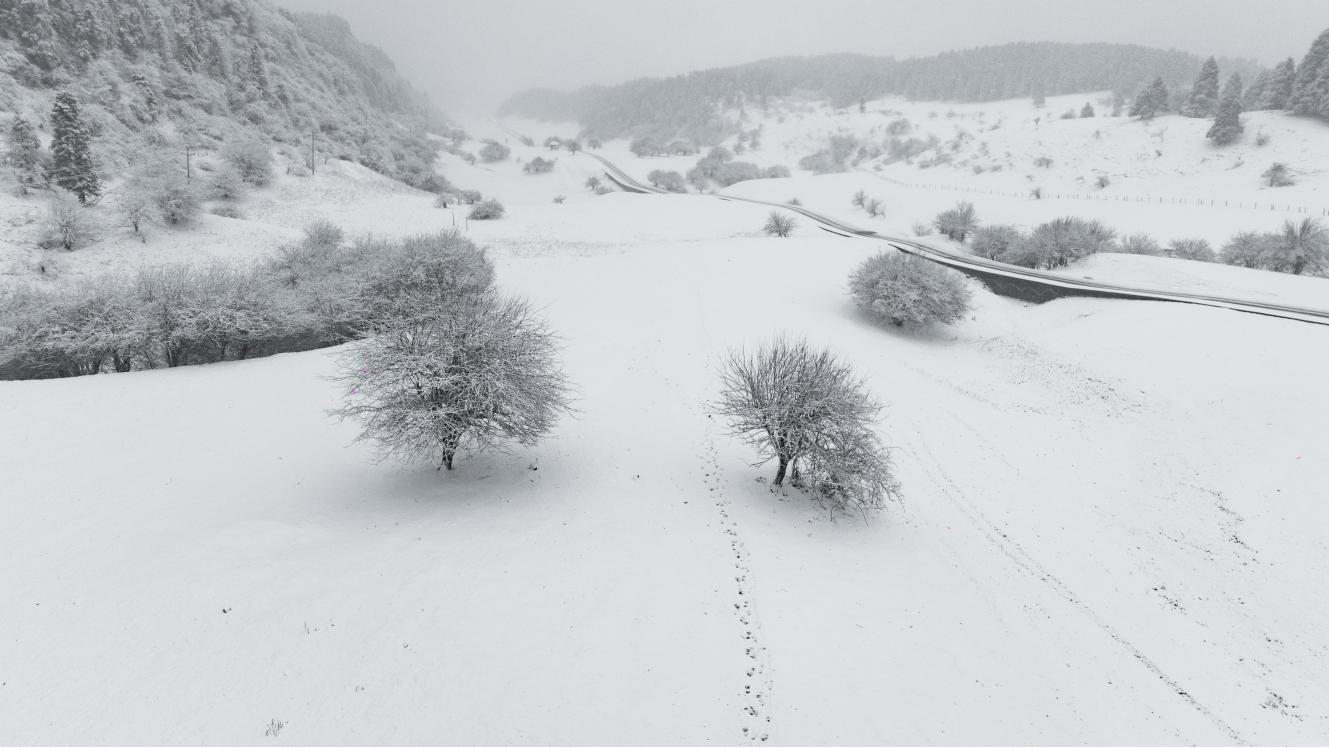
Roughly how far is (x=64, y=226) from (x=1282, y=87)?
435 ft

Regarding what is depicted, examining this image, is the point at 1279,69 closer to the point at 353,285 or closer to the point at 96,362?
the point at 353,285

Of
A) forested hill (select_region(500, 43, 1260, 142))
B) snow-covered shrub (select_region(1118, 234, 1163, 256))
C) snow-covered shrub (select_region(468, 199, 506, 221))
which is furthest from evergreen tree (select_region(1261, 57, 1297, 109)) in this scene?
snow-covered shrub (select_region(468, 199, 506, 221))

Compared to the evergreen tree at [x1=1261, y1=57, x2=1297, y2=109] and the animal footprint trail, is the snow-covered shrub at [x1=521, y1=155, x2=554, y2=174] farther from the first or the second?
the evergreen tree at [x1=1261, y1=57, x2=1297, y2=109]

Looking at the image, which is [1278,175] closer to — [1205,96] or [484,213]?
[1205,96]

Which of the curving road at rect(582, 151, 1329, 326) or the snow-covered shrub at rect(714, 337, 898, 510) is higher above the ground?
the curving road at rect(582, 151, 1329, 326)

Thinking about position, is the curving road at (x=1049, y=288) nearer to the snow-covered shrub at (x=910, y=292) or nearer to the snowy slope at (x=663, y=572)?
the snowy slope at (x=663, y=572)

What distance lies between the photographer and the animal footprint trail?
882 cm

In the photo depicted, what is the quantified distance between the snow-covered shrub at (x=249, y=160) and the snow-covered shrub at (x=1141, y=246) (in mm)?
81783

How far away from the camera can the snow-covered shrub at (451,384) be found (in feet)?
44.5

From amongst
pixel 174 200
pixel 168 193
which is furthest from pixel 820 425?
pixel 168 193

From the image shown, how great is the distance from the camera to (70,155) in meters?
39.0

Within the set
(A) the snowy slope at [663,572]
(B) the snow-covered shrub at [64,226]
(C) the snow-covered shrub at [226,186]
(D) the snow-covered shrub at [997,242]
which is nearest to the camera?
(A) the snowy slope at [663,572]

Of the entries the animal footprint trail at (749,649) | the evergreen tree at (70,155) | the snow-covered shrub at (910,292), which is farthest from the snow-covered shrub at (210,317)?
the snow-covered shrub at (910,292)

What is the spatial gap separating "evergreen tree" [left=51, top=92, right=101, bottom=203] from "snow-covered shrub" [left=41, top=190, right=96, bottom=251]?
485 cm
